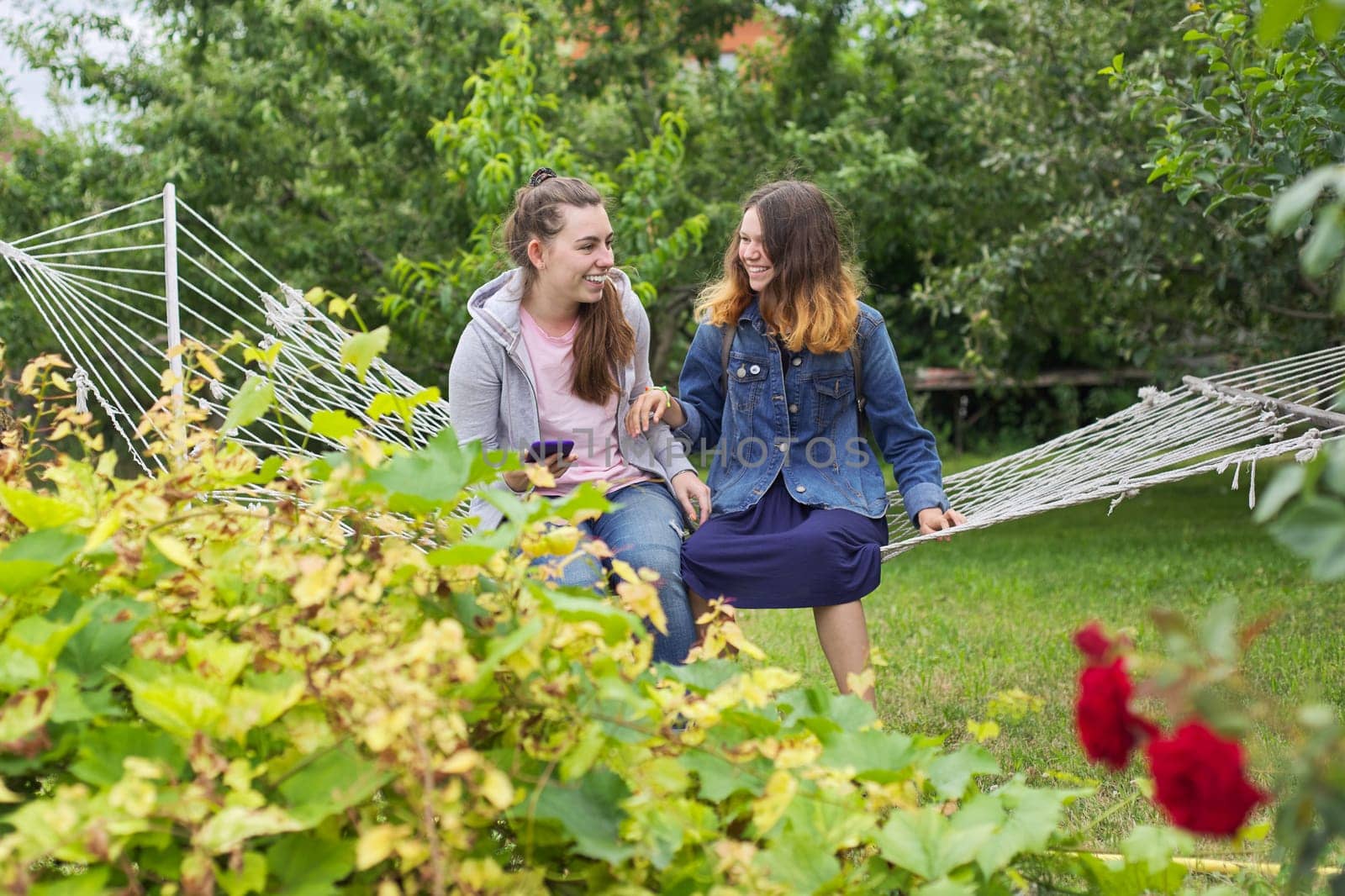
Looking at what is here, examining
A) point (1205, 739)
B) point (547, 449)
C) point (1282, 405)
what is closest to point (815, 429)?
point (547, 449)

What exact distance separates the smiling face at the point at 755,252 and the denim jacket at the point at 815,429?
7 cm

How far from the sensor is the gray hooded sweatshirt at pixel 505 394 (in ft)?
7.68

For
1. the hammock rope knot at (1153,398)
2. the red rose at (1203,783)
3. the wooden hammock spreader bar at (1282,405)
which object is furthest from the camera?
the hammock rope knot at (1153,398)

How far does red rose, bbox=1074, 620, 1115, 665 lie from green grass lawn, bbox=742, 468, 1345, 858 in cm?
88

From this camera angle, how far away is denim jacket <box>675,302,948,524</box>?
2.34m

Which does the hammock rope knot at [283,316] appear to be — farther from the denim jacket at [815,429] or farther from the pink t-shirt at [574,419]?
the denim jacket at [815,429]

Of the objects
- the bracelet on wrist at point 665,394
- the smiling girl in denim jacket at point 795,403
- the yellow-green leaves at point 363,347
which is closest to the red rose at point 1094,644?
the yellow-green leaves at point 363,347

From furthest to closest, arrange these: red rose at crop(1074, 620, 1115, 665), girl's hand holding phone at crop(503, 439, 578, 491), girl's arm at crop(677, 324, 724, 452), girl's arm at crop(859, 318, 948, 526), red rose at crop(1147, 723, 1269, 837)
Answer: girl's arm at crop(677, 324, 724, 452) → girl's arm at crop(859, 318, 948, 526) → girl's hand holding phone at crop(503, 439, 578, 491) → red rose at crop(1074, 620, 1115, 665) → red rose at crop(1147, 723, 1269, 837)

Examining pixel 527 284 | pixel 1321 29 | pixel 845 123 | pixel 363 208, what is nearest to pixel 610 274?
pixel 527 284

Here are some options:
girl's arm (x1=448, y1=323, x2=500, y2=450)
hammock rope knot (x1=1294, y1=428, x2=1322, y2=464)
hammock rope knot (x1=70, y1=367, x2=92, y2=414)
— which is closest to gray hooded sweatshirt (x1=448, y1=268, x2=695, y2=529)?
girl's arm (x1=448, y1=323, x2=500, y2=450)

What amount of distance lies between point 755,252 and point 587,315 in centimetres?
33

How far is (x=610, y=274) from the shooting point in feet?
8.02

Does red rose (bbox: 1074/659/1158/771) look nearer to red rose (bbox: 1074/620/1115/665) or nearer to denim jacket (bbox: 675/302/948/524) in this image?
red rose (bbox: 1074/620/1115/665)

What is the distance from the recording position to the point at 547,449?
2.24 metres
